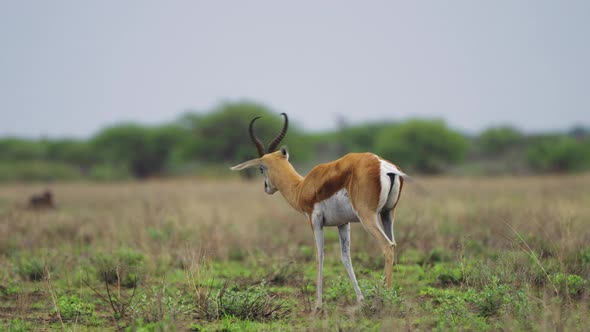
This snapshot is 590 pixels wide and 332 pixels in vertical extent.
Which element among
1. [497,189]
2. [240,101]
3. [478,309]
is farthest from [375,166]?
[240,101]

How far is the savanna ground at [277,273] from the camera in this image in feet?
19.0

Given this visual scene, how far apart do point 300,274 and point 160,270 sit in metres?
2.42

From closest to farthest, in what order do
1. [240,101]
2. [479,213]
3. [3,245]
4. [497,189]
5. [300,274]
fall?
[300,274], [3,245], [479,213], [497,189], [240,101]

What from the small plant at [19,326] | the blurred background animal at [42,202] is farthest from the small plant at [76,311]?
the blurred background animal at [42,202]

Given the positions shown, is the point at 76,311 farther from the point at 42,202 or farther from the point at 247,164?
the point at 42,202

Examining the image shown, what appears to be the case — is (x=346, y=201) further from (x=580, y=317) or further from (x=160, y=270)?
(x=160, y=270)

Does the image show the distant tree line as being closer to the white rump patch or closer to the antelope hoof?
the antelope hoof

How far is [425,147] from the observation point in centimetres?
6419

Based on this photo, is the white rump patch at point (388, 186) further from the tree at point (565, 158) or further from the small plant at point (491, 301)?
the tree at point (565, 158)

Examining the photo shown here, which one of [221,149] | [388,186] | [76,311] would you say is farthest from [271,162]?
[221,149]

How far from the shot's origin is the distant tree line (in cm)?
5712

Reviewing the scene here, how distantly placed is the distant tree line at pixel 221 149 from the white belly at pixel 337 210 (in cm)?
4312

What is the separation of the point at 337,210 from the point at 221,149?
167ft

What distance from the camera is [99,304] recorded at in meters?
7.20
